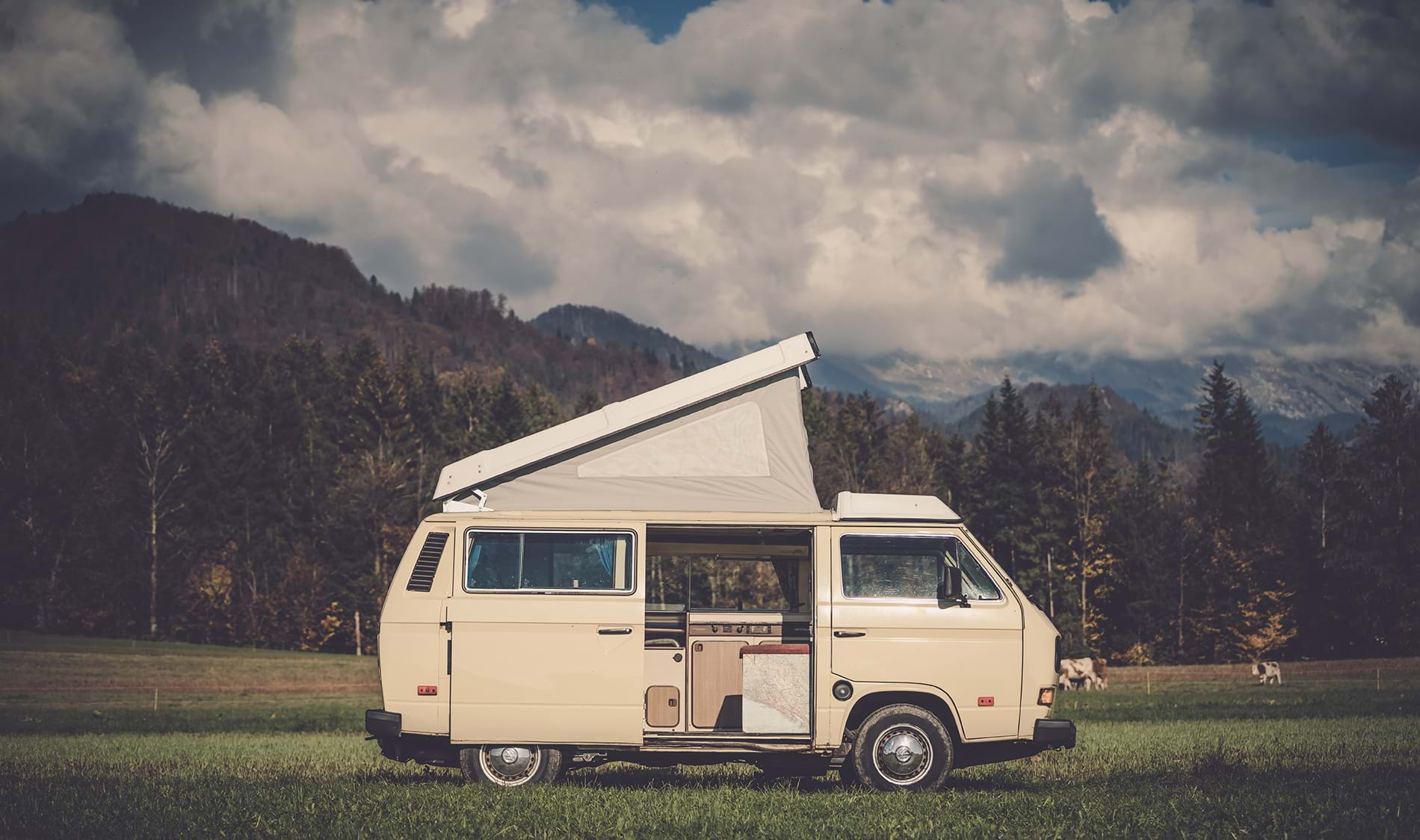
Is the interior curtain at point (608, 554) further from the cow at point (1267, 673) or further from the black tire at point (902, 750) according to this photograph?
the cow at point (1267, 673)

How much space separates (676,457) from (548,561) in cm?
177

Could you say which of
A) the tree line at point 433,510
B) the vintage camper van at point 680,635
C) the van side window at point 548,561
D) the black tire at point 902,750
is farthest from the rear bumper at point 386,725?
the tree line at point 433,510

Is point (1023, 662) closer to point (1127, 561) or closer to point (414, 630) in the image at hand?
point (414, 630)

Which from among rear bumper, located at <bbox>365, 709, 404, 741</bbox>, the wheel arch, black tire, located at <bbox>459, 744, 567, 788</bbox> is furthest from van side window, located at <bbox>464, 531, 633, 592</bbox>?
the wheel arch

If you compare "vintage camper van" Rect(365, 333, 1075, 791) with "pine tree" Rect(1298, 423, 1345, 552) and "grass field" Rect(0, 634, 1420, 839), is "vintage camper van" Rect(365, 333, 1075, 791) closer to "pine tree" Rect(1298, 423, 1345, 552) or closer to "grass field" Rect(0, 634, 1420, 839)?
"grass field" Rect(0, 634, 1420, 839)

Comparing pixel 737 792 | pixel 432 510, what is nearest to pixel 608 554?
pixel 737 792

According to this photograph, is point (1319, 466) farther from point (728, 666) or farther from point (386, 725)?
point (386, 725)

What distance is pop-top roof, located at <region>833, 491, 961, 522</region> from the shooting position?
11.8m

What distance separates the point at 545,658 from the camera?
1152cm

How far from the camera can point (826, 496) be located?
199 feet

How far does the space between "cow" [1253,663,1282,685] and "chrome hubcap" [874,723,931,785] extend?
32.9 metres

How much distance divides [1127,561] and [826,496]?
57.2 ft

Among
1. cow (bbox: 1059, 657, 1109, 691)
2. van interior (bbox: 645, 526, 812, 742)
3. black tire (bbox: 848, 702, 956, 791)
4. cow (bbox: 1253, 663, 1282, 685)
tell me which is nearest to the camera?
black tire (bbox: 848, 702, 956, 791)

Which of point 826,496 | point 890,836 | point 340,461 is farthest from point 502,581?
point 340,461
